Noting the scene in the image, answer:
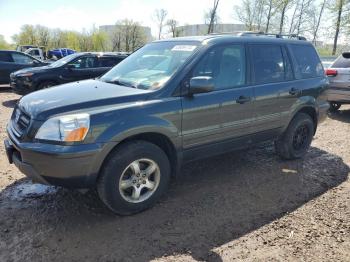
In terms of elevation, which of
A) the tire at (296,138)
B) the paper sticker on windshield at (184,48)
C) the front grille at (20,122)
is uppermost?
the paper sticker on windshield at (184,48)

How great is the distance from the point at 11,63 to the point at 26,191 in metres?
10.7

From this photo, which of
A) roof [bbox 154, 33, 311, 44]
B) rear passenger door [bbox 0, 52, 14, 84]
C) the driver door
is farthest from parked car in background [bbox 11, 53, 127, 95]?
the driver door

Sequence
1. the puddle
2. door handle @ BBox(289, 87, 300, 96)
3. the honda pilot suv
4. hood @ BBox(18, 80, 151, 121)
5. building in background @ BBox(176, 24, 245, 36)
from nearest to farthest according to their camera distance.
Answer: the honda pilot suv → hood @ BBox(18, 80, 151, 121) → the puddle → door handle @ BBox(289, 87, 300, 96) → building in background @ BBox(176, 24, 245, 36)

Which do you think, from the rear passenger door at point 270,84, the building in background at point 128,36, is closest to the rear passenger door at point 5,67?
the rear passenger door at point 270,84

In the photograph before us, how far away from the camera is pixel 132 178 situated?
3.58 m

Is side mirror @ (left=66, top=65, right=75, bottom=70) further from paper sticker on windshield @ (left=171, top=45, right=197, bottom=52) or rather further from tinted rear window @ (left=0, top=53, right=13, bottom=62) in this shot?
paper sticker on windshield @ (left=171, top=45, right=197, bottom=52)

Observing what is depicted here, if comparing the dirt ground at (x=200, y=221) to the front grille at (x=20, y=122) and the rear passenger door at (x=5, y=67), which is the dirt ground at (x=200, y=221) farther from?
the rear passenger door at (x=5, y=67)

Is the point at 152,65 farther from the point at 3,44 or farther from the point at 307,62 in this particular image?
the point at 3,44

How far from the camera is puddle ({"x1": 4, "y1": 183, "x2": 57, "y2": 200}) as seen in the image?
4.05 meters

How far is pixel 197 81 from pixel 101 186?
143cm

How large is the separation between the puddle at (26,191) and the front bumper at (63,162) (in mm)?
867

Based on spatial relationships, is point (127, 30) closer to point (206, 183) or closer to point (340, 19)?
point (340, 19)

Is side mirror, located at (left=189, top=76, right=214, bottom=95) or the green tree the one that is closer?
side mirror, located at (left=189, top=76, right=214, bottom=95)

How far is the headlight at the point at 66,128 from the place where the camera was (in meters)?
3.10
